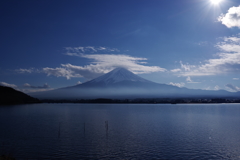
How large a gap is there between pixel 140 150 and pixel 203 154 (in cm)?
447

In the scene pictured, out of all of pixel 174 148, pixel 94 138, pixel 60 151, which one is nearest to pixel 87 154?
pixel 60 151

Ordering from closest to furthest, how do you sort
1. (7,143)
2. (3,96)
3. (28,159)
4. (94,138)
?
(28,159)
(7,143)
(94,138)
(3,96)

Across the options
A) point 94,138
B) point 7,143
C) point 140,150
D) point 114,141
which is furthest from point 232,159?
point 7,143

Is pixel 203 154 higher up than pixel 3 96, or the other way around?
pixel 3 96

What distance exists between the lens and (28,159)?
45.4ft

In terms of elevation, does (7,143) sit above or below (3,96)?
below

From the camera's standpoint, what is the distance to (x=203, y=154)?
15.0m

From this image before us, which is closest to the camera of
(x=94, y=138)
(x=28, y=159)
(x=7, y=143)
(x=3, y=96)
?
(x=28, y=159)

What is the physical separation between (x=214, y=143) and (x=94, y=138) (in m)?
10.6

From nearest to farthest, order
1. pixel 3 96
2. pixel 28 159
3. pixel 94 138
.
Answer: pixel 28 159
pixel 94 138
pixel 3 96

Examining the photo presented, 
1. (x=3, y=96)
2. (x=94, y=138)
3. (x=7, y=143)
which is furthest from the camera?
(x=3, y=96)

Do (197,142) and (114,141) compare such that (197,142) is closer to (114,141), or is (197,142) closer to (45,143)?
(114,141)

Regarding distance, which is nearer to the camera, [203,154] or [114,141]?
[203,154]

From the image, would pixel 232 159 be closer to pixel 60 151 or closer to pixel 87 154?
pixel 87 154
